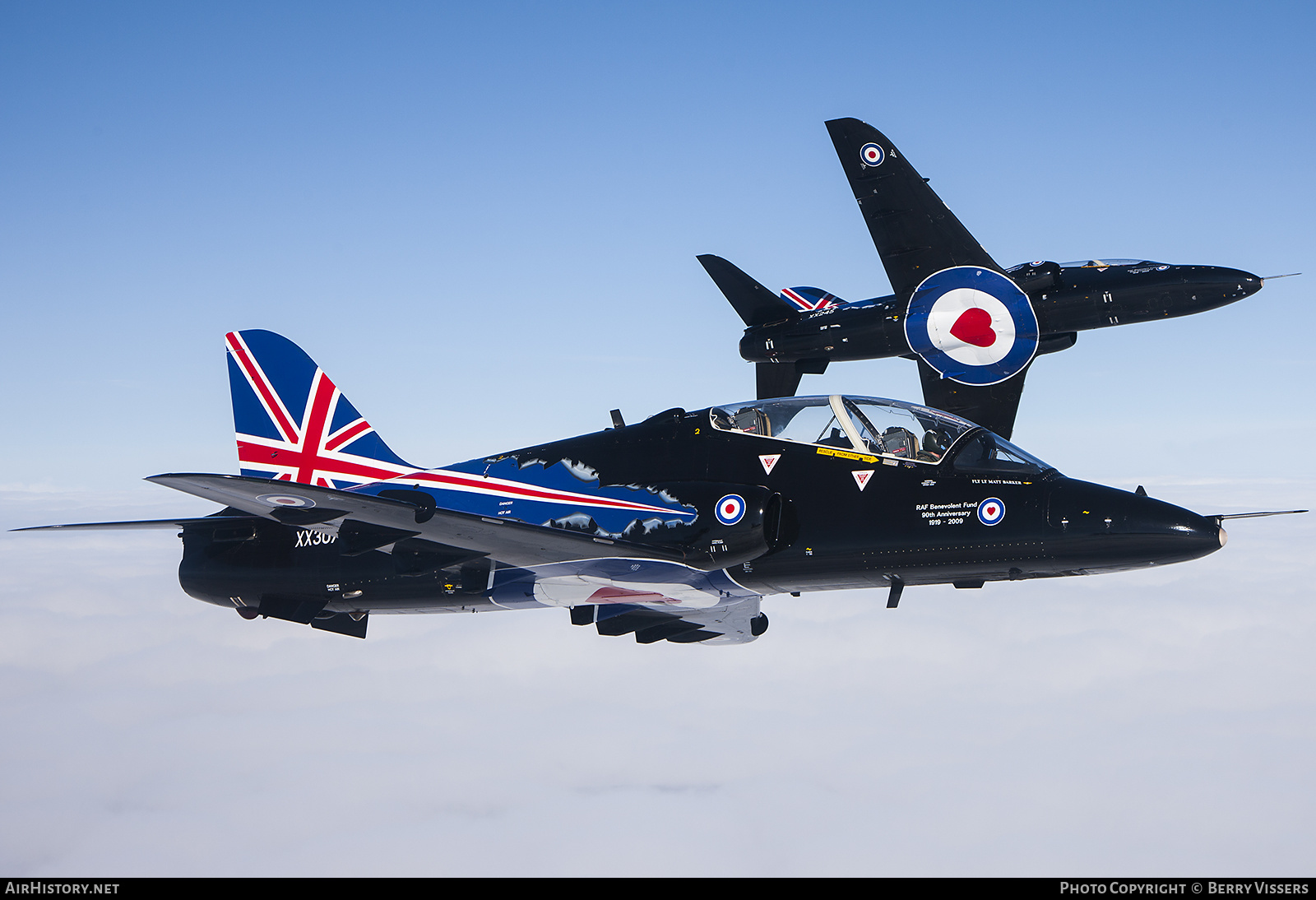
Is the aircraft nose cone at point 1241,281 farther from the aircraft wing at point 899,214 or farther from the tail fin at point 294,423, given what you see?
the tail fin at point 294,423

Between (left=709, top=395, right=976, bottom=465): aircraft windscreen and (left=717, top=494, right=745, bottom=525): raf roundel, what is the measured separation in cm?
129

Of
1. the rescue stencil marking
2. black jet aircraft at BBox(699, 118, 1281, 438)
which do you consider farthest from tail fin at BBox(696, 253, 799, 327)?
the rescue stencil marking

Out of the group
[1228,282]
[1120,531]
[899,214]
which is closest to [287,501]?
[1120,531]

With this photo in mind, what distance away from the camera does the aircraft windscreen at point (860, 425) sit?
45.0ft

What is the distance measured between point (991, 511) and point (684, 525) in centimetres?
390

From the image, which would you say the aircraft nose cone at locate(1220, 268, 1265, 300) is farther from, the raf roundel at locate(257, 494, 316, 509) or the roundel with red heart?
the raf roundel at locate(257, 494, 316, 509)

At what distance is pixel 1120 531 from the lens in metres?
12.4

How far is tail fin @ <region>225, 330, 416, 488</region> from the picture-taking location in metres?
17.8

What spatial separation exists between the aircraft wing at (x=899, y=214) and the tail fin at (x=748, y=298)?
2831 millimetres

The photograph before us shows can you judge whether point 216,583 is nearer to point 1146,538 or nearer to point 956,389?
point 1146,538

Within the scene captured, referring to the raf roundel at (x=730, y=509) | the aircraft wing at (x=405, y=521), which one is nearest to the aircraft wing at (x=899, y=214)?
the raf roundel at (x=730, y=509)

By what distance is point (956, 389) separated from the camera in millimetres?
25328

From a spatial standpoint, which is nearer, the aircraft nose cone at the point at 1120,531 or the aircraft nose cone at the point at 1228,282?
the aircraft nose cone at the point at 1120,531

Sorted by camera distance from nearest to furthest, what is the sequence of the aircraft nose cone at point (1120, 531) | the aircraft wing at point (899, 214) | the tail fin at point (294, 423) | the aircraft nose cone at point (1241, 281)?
the aircraft nose cone at point (1120, 531), the tail fin at point (294, 423), the aircraft nose cone at point (1241, 281), the aircraft wing at point (899, 214)
